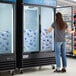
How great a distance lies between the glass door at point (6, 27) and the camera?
6.22 m

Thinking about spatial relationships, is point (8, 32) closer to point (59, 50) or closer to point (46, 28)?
point (46, 28)

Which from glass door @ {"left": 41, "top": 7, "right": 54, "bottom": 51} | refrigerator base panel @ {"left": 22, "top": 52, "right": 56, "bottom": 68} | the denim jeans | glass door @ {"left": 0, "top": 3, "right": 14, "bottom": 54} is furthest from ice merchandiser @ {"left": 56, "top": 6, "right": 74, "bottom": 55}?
glass door @ {"left": 0, "top": 3, "right": 14, "bottom": 54}

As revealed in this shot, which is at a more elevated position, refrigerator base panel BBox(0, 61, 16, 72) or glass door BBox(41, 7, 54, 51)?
glass door BBox(41, 7, 54, 51)

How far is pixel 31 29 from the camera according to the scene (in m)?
6.73

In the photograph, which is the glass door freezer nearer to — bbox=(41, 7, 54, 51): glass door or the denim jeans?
bbox=(41, 7, 54, 51): glass door

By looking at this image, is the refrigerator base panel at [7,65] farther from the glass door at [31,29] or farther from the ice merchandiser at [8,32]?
the glass door at [31,29]

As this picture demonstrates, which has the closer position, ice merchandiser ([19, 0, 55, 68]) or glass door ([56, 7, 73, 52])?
ice merchandiser ([19, 0, 55, 68])

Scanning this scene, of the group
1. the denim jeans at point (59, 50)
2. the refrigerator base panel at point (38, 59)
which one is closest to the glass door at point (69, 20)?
the refrigerator base panel at point (38, 59)

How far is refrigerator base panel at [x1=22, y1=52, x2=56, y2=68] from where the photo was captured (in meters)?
6.35

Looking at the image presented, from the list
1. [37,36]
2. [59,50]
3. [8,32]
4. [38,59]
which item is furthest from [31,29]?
[59,50]

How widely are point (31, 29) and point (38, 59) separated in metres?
0.88

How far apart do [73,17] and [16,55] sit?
4.10 metres

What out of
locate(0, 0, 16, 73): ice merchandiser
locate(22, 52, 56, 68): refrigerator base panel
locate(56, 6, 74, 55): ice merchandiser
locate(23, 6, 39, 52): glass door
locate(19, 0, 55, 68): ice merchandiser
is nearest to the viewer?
locate(0, 0, 16, 73): ice merchandiser

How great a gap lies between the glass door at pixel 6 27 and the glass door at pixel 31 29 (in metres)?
0.42
